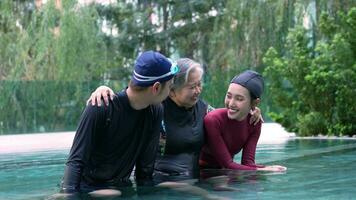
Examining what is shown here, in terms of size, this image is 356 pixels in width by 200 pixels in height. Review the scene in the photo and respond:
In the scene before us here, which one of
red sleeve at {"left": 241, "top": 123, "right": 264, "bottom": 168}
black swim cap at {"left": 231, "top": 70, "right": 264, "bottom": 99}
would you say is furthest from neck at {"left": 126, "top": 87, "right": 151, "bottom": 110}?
red sleeve at {"left": 241, "top": 123, "right": 264, "bottom": 168}

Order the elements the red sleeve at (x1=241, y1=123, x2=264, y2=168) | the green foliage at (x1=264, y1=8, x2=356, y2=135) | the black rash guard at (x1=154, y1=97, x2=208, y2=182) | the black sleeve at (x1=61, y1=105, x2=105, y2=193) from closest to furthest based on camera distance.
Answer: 1. the black sleeve at (x1=61, y1=105, x2=105, y2=193)
2. the black rash guard at (x1=154, y1=97, x2=208, y2=182)
3. the red sleeve at (x1=241, y1=123, x2=264, y2=168)
4. the green foliage at (x1=264, y1=8, x2=356, y2=135)

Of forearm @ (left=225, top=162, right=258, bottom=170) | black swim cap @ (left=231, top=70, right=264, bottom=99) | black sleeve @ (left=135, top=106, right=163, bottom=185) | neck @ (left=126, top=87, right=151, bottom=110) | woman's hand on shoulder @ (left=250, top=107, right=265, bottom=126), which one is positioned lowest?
forearm @ (left=225, top=162, right=258, bottom=170)

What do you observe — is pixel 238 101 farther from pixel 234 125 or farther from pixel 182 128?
pixel 182 128

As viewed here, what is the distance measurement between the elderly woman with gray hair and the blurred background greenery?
7.56 metres

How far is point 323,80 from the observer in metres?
11.9

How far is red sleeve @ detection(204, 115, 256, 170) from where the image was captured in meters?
4.55

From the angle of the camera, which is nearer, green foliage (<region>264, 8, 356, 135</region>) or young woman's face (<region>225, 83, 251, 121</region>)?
young woman's face (<region>225, 83, 251, 121</region>)

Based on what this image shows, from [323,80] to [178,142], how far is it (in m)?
7.87

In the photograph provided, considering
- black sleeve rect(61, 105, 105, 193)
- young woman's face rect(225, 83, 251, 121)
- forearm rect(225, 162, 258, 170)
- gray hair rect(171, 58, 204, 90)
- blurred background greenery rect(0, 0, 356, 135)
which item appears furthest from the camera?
blurred background greenery rect(0, 0, 356, 135)

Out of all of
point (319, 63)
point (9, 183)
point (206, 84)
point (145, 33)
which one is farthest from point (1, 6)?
point (9, 183)

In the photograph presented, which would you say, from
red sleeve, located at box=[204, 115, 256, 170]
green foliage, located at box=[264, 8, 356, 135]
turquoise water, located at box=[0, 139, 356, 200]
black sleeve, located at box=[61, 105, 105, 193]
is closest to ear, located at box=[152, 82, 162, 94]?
black sleeve, located at box=[61, 105, 105, 193]

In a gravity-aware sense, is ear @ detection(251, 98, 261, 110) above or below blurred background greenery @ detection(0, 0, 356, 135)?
below

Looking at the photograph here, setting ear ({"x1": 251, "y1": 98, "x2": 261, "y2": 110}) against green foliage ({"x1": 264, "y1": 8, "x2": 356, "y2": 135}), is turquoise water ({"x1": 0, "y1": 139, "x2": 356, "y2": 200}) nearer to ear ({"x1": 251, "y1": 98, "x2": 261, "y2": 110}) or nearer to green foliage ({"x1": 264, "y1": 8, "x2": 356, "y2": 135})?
ear ({"x1": 251, "y1": 98, "x2": 261, "y2": 110})

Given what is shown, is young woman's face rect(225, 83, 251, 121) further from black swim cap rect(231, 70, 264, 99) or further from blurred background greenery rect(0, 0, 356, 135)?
blurred background greenery rect(0, 0, 356, 135)
